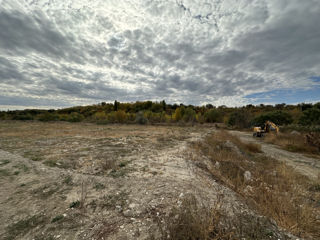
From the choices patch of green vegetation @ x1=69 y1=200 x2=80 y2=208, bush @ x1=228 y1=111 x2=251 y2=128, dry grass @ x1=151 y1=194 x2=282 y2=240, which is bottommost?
patch of green vegetation @ x1=69 y1=200 x2=80 y2=208

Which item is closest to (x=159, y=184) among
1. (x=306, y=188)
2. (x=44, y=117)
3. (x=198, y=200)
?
(x=198, y=200)

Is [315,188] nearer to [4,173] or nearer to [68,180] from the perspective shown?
[68,180]

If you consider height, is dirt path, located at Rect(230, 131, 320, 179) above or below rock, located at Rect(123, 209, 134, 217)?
below

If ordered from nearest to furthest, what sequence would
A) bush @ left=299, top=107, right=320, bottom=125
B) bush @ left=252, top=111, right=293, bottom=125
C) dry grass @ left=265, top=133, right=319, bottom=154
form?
1. dry grass @ left=265, top=133, right=319, bottom=154
2. bush @ left=299, top=107, right=320, bottom=125
3. bush @ left=252, top=111, right=293, bottom=125

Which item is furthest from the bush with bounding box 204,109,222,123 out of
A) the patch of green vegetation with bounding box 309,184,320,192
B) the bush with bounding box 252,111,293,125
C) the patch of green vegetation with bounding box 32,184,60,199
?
the patch of green vegetation with bounding box 32,184,60,199

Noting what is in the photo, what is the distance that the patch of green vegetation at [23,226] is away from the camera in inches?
78.3

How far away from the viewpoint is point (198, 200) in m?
2.76

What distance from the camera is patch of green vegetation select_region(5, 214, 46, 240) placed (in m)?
1.99

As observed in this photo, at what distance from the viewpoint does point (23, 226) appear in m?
2.12

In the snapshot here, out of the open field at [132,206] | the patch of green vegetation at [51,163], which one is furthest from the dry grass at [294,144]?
the patch of green vegetation at [51,163]

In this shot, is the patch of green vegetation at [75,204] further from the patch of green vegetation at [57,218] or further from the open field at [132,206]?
the patch of green vegetation at [57,218]

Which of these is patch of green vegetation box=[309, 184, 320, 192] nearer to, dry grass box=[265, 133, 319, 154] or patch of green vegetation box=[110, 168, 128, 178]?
patch of green vegetation box=[110, 168, 128, 178]

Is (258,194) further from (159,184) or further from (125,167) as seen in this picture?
(125,167)

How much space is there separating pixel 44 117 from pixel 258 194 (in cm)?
5907
